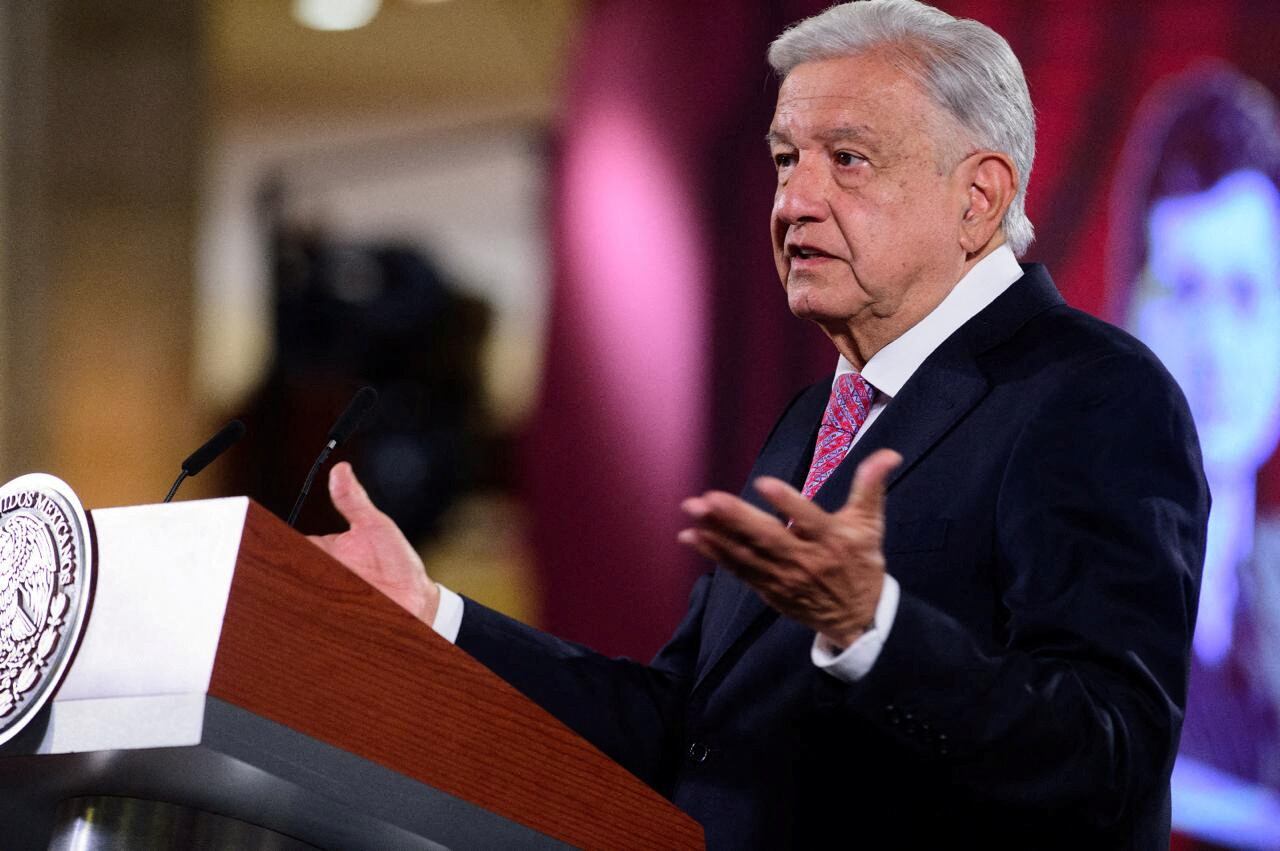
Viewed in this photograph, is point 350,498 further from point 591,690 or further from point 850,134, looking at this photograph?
point 850,134

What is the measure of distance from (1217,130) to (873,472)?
228 cm

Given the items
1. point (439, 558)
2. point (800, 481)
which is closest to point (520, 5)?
point (439, 558)

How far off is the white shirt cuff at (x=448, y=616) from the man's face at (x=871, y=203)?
49 centimetres

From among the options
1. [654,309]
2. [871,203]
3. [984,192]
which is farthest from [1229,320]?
[654,309]

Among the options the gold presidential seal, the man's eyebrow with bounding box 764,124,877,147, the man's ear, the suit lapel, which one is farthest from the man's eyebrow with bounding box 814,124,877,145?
the gold presidential seal

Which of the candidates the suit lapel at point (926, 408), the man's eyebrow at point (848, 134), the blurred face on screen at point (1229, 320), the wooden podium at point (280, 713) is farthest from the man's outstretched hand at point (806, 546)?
the blurred face on screen at point (1229, 320)

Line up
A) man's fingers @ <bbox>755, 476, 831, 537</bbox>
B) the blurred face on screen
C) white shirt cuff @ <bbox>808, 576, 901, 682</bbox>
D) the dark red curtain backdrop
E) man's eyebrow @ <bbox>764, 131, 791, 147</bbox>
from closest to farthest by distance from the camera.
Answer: man's fingers @ <bbox>755, 476, 831, 537</bbox>
white shirt cuff @ <bbox>808, 576, 901, 682</bbox>
man's eyebrow @ <bbox>764, 131, 791, 147</bbox>
the blurred face on screen
the dark red curtain backdrop

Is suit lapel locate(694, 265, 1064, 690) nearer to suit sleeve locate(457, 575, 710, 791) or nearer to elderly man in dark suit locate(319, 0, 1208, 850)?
elderly man in dark suit locate(319, 0, 1208, 850)

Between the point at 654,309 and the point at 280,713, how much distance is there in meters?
3.25

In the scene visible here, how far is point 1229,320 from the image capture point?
3.02 m

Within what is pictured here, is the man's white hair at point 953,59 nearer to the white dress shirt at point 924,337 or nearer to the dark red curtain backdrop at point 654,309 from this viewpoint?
the white dress shirt at point 924,337

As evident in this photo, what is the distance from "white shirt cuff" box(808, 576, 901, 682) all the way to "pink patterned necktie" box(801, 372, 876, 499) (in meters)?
0.49

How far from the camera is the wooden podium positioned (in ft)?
3.61

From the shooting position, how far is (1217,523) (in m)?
3.01
